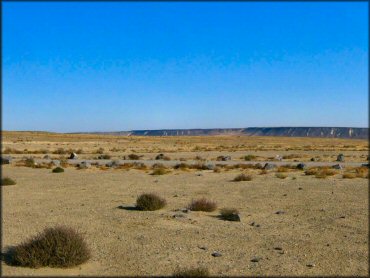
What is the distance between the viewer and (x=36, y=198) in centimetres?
2219

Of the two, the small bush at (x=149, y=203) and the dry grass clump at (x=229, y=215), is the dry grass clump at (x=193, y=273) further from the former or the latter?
the small bush at (x=149, y=203)

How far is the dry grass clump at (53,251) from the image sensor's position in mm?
10312

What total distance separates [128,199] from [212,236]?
28.8 feet

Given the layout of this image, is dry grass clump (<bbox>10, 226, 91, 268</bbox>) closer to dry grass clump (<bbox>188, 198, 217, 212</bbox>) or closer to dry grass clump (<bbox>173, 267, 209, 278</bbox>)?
dry grass clump (<bbox>173, 267, 209, 278</bbox>)

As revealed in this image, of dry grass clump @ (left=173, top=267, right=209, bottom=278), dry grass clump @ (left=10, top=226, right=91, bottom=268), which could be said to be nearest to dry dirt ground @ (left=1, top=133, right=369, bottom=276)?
dry grass clump @ (left=10, top=226, right=91, bottom=268)

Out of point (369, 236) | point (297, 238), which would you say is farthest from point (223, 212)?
point (369, 236)

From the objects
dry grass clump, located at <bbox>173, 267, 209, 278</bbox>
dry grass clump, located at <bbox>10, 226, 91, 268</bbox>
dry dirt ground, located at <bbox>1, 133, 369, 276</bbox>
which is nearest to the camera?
dry grass clump, located at <bbox>173, 267, 209, 278</bbox>

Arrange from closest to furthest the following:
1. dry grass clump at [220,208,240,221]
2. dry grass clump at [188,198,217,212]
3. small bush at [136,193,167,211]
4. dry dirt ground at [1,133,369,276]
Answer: dry dirt ground at [1,133,369,276]
dry grass clump at [220,208,240,221]
dry grass clump at [188,198,217,212]
small bush at [136,193,167,211]

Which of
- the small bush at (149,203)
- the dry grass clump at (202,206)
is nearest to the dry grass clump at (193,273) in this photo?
the dry grass clump at (202,206)

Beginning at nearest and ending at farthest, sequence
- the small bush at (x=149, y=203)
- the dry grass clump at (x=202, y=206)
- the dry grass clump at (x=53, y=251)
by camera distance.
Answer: the dry grass clump at (x=53, y=251) → the dry grass clump at (x=202, y=206) → the small bush at (x=149, y=203)

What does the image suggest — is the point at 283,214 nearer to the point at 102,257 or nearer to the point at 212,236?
the point at 212,236

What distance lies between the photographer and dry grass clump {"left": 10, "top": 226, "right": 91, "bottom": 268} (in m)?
10.3

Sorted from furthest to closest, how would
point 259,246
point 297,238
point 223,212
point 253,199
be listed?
1. point 253,199
2. point 223,212
3. point 297,238
4. point 259,246

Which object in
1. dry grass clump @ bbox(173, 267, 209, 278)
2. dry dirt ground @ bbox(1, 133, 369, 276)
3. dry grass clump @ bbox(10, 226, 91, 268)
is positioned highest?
dry grass clump @ bbox(10, 226, 91, 268)
